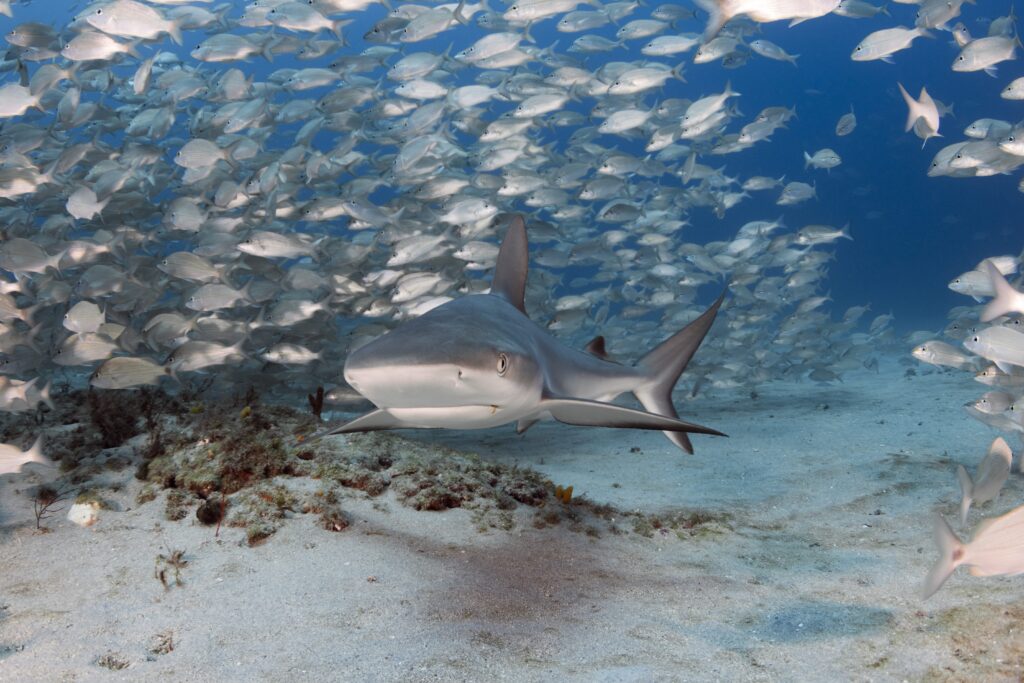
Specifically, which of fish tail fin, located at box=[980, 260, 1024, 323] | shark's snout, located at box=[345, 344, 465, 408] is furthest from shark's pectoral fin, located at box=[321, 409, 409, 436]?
fish tail fin, located at box=[980, 260, 1024, 323]

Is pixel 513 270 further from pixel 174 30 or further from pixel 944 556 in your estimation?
pixel 174 30

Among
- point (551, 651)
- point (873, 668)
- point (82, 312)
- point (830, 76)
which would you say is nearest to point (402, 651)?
point (551, 651)

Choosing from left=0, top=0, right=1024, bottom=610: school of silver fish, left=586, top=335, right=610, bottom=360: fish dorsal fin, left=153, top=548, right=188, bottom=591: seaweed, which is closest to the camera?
left=153, top=548, right=188, bottom=591: seaweed

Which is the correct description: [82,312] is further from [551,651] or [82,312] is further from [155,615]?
[551,651]

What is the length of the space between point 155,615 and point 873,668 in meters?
3.61

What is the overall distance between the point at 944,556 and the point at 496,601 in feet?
7.11

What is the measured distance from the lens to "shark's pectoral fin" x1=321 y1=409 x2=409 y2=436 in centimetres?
327

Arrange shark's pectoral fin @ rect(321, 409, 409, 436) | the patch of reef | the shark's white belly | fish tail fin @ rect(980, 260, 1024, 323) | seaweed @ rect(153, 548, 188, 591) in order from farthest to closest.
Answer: fish tail fin @ rect(980, 260, 1024, 323), the patch of reef, seaweed @ rect(153, 548, 188, 591), shark's pectoral fin @ rect(321, 409, 409, 436), the shark's white belly

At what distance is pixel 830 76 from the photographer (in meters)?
105

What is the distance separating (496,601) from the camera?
3459mm

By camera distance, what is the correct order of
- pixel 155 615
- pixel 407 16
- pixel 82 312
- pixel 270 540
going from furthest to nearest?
pixel 407 16
pixel 82 312
pixel 270 540
pixel 155 615

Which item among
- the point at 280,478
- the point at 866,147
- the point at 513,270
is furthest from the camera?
the point at 866,147

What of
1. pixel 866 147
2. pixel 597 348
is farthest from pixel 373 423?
pixel 866 147

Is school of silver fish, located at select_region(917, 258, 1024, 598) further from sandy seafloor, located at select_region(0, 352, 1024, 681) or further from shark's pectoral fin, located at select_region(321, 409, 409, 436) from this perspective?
shark's pectoral fin, located at select_region(321, 409, 409, 436)
